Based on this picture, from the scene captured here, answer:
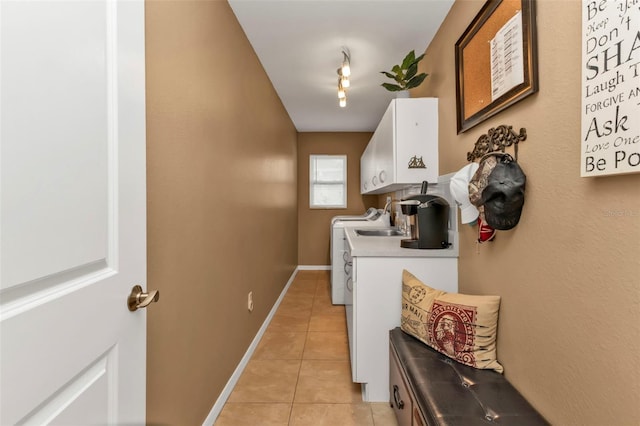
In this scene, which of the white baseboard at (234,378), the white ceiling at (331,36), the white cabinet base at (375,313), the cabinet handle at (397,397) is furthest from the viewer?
the white ceiling at (331,36)

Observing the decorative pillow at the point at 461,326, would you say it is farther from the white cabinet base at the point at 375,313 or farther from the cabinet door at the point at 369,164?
the cabinet door at the point at 369,164

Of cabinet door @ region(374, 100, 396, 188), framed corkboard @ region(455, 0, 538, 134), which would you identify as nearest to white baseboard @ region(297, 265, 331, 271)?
cabinet door @ region(374, 100, 396, 188)

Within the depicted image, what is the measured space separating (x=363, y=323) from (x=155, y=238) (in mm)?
1229

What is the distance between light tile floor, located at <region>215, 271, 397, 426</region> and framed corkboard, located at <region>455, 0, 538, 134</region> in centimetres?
171

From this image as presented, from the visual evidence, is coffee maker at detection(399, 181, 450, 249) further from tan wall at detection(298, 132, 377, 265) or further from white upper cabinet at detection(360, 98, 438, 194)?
tan wall at detection(298, 132, 377, 265)

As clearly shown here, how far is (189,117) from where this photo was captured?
54.6 inches

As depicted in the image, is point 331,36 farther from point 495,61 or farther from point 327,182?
point 327,182

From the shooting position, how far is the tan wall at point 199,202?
1159 millimetres

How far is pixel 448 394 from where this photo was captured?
1.15 meters

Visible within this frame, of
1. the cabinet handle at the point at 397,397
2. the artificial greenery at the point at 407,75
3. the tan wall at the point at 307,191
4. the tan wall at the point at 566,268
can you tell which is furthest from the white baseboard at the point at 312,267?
the tan wall at the point at 566,268

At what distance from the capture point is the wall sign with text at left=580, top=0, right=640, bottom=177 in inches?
28.4

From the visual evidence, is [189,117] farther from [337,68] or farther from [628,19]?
[337,68]

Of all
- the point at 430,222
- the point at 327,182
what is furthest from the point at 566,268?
the point at 327,182

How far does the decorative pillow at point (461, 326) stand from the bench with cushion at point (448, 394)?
1.7 inches
